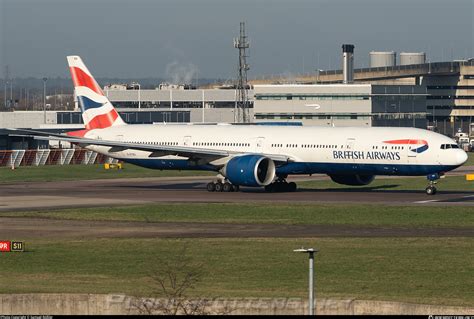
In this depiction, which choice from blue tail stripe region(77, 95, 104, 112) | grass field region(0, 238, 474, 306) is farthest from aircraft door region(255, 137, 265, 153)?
grass field region(0, 238, 474, 306)

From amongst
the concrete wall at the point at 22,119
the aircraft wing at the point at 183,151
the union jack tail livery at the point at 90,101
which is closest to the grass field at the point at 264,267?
the aircraft wing at the point at 183,151

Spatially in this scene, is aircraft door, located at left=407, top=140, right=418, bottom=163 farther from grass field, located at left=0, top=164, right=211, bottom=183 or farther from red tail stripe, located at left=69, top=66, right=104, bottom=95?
grass field, located at left=0, top=164, right=211, bottom=183

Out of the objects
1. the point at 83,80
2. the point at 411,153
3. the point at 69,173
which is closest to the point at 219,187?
the point at 411,153

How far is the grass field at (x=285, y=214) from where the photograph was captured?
51312mm

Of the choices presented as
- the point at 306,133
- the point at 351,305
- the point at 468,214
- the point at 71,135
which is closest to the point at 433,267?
the point at 351,305

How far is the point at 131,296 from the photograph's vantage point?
2822 cm

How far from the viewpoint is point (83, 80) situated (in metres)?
80.1

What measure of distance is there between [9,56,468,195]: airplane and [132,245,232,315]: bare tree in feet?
92.8

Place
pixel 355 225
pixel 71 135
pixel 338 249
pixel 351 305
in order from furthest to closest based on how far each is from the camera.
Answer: pixel 71 135 < pixel 355 225 < pixel 338 249 < pixel 351 305

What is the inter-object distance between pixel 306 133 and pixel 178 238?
26.8 meters

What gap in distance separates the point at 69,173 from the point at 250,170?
1353 inches

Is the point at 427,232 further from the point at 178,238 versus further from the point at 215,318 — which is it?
the point at 215,318

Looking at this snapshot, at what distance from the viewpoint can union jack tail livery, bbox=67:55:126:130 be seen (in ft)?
257

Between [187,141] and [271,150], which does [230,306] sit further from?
[187,141]
